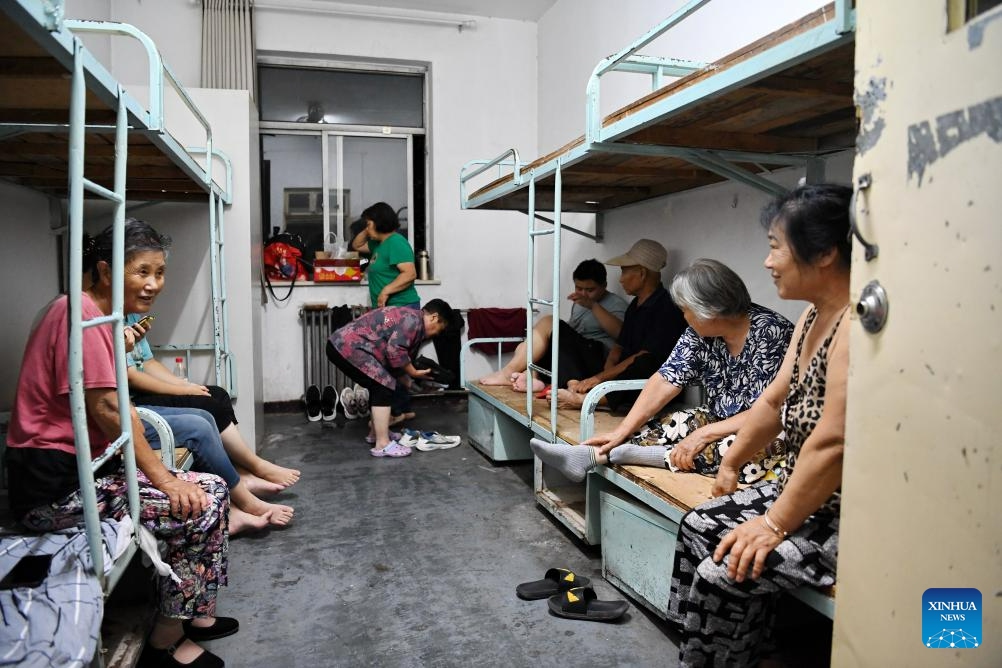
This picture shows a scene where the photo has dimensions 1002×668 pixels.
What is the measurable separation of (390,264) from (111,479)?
10.2 ft

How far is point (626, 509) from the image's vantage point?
233cm

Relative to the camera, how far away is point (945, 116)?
972 millimetres

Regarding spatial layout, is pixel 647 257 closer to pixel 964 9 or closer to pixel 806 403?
pixel 806 403

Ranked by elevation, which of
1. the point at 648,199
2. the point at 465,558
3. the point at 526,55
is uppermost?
the point at 526,55

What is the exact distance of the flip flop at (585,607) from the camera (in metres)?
2.20

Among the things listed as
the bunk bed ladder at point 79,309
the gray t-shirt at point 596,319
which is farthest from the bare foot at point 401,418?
the bunk bed ladder at point 79,309

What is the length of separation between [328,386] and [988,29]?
4.83 metres

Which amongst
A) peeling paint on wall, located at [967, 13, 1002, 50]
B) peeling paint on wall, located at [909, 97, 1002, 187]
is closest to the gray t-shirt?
peeling paint on wall, located at [909, 97, 1002, 187]

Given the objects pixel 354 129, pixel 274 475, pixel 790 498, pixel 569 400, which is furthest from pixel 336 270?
pixel 790 498

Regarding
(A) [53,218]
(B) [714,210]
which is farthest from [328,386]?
(B) [714,210]

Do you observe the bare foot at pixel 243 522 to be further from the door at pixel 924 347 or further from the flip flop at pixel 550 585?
the door at pixel 924 347

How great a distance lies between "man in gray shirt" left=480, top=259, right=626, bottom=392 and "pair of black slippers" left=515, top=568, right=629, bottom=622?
1.54 meters

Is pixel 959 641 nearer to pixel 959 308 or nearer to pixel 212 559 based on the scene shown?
pixel 959 308

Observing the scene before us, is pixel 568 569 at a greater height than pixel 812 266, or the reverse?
pixel 812 266
